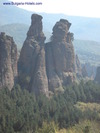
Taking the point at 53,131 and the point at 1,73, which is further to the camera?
the point at 1,73

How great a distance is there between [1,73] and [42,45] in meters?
13.2

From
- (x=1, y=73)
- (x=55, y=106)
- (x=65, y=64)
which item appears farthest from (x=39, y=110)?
(x=65, y=64)

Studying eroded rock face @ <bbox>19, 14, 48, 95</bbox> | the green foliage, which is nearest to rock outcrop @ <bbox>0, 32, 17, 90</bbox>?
the green foliage

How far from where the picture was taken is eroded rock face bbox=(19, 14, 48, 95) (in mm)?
70188

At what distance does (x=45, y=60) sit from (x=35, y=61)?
9.27ft

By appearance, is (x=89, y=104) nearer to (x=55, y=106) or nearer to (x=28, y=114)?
(x=55, y=106)

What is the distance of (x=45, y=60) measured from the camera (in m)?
75.2

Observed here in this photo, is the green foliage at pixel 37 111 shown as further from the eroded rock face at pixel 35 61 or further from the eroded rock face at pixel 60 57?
the eroded rock face at pixel 60 57

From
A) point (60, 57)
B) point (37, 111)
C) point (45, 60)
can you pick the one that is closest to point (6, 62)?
point (45, 60)

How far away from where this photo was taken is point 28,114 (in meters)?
57.3

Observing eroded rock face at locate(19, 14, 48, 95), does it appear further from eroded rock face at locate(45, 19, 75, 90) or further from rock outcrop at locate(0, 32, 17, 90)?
rock outcrop at locate(0, 32, 17, 90)

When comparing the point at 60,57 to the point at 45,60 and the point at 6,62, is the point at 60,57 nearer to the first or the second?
the point at 45,60

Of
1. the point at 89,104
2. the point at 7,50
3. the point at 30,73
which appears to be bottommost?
the point at 89,104

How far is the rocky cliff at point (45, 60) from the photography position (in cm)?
7147
